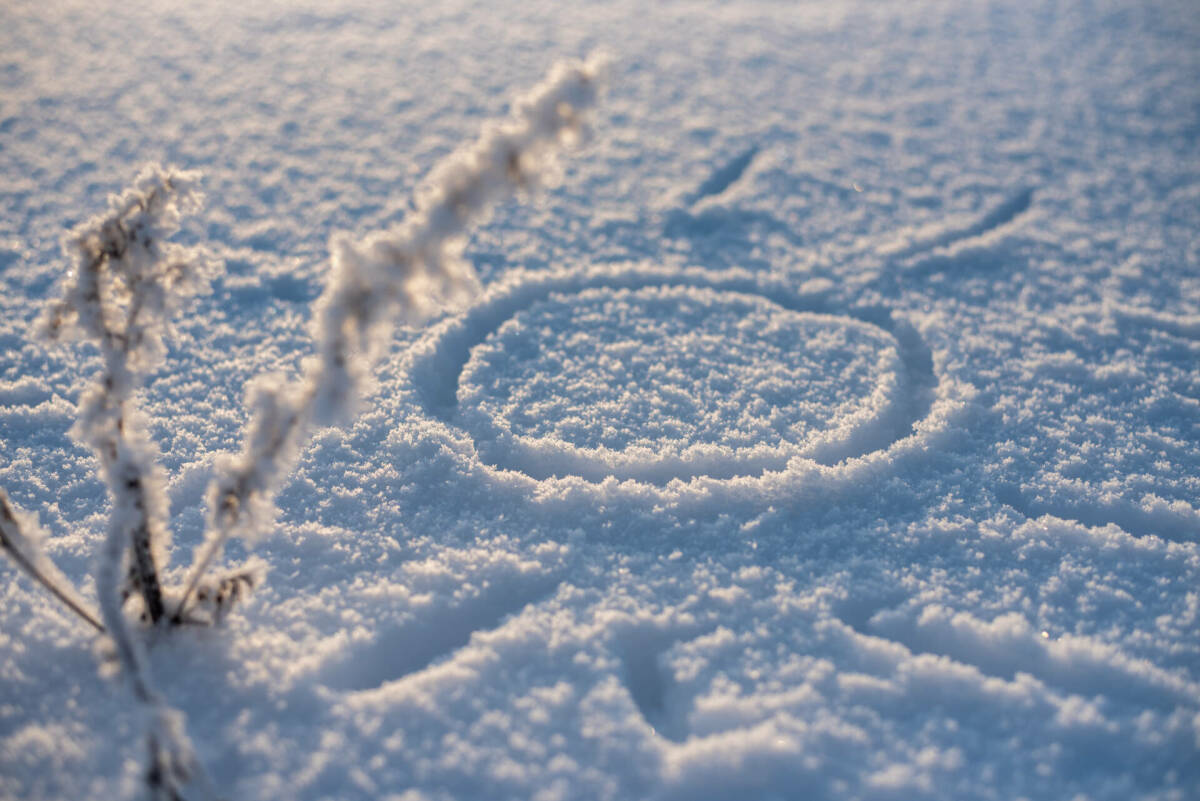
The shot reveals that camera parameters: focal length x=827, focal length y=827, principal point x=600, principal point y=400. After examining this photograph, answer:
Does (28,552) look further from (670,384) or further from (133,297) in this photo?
(670,384)

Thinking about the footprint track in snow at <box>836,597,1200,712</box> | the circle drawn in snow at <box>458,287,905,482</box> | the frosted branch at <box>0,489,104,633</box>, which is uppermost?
the frosted branch at <box>0,489,104,633</box>

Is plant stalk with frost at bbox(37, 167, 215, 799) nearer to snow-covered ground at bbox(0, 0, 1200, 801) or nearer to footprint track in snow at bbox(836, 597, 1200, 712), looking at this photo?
snow-covered ground at bbox(0, 0, 1200, 801)

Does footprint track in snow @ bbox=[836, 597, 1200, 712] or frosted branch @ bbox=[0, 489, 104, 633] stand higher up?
frosted branch @ bbox=[0, 489, 104, 633]

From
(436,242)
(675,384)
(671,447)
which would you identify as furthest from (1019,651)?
(436,242)

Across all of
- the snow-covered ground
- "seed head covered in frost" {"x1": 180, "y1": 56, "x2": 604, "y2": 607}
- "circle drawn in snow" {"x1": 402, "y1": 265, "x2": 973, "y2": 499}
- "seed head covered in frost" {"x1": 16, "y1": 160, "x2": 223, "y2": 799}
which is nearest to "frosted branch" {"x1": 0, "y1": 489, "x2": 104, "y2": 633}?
"seed head covered in frost" {"x1": 16, "y1": 160, "x2": 223, "y2": 799}

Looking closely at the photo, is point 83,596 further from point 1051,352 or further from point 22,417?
point 1051,352

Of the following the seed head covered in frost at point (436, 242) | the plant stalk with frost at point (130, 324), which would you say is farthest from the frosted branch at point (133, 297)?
the seed head covered in frost at point (436, 242)

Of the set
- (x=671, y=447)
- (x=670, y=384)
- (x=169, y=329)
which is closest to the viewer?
(x=169, y=329)

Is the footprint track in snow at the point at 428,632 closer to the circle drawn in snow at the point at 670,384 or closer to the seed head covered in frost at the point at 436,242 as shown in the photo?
the circle drawn in snow at the point at 670,384
